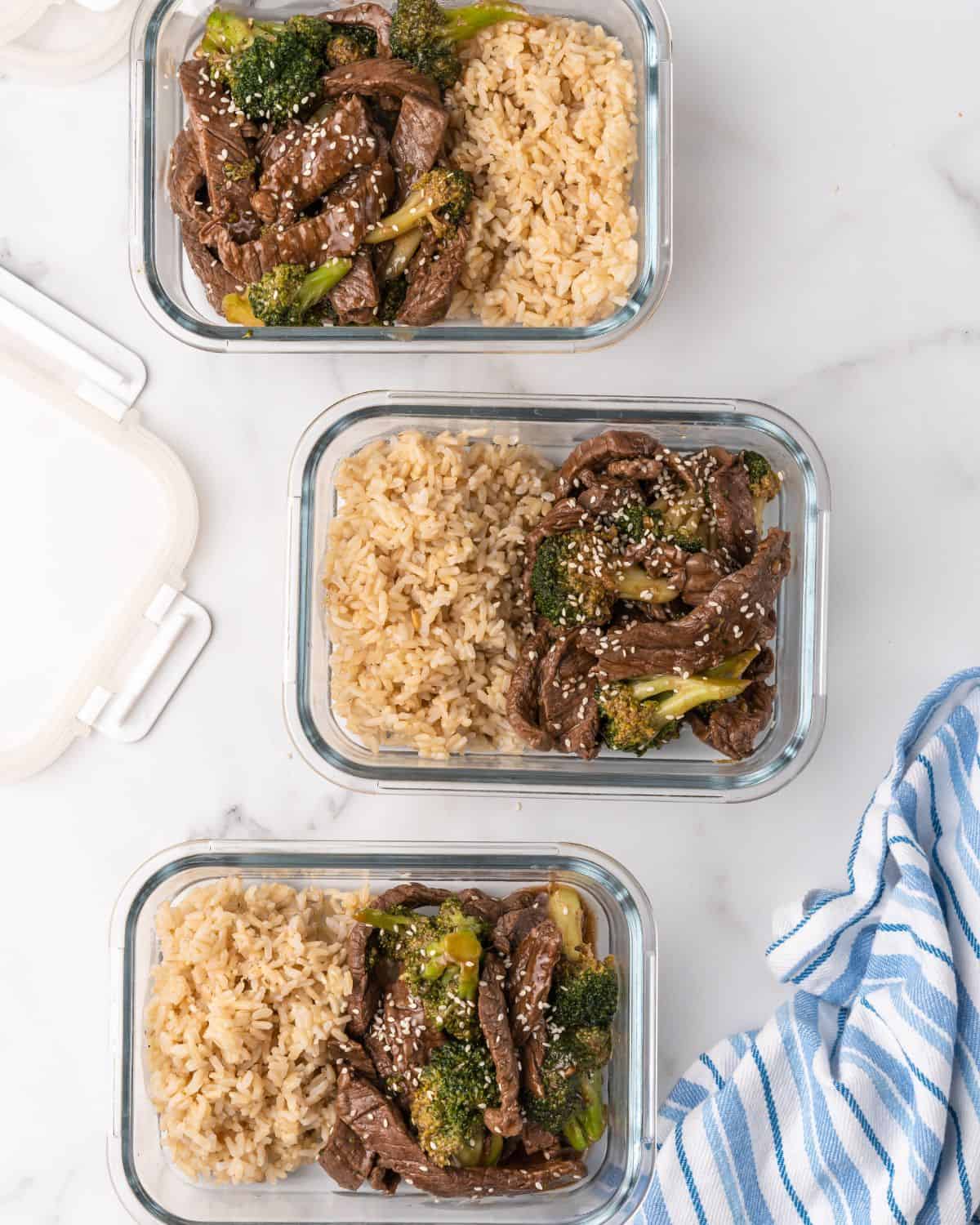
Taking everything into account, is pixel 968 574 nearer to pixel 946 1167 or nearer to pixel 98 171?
pixel 946 1167

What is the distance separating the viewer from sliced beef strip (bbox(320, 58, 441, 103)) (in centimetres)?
233

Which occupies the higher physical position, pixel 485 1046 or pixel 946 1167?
pixel 485 1046

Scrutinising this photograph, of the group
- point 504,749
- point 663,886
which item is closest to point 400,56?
point 504,749

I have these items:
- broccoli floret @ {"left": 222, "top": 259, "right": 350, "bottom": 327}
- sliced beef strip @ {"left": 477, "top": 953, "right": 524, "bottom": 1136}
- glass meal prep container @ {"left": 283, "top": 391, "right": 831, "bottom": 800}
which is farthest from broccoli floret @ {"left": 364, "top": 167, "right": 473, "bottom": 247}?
sliced beef strip @ {"left": 477, "top": 953, "right": 524, "bottom": 1136}

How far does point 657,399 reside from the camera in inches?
98.6

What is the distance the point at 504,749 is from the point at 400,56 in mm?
1525

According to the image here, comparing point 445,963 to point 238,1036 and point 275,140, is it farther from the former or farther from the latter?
point 275,140

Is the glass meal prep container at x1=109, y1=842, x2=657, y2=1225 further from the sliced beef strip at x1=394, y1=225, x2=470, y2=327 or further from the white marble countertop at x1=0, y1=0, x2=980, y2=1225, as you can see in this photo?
the sliced beef strip at x1=394, y1=225, x2=470, y2=327

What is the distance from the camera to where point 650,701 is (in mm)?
2457

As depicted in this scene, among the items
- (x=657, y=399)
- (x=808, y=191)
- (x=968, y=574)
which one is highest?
(x=808, y=191)

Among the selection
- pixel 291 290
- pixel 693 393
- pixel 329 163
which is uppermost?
pixel 329 163

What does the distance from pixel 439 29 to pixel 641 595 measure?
1.27m

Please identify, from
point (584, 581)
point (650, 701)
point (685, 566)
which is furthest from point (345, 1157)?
point (685, 566)

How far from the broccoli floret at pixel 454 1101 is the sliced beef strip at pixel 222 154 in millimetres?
1809
